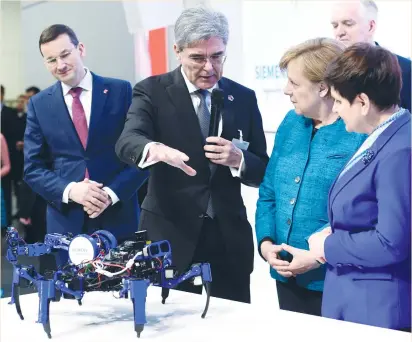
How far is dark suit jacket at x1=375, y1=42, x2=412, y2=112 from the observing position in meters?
2.85

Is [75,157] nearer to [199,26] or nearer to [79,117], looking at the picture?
[79,117]

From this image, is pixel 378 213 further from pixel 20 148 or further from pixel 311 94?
pixel 20 148

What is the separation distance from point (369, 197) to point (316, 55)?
58cm

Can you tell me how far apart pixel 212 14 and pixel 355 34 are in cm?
76

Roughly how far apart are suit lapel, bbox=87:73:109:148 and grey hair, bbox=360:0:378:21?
1121 millimetres

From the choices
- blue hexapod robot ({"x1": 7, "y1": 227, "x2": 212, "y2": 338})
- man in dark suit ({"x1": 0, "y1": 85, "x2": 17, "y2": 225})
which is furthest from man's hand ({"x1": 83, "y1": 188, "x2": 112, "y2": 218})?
man in dark suit ({"x1": 0, "y1": 85, "x2": 17, "y2": 225})

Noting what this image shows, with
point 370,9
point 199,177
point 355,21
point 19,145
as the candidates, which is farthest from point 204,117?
point 19,145

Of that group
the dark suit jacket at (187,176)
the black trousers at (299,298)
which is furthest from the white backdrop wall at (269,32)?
the black trousers at (299,298)

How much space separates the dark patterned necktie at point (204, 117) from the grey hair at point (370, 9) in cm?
86

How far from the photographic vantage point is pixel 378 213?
1960 mm

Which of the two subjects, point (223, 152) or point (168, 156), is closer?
point (168, 156)

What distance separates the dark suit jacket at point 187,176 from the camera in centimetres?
273

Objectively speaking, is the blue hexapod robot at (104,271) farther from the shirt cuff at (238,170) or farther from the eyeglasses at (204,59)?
the eyeglasses at (204,59)

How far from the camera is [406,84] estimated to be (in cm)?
290
